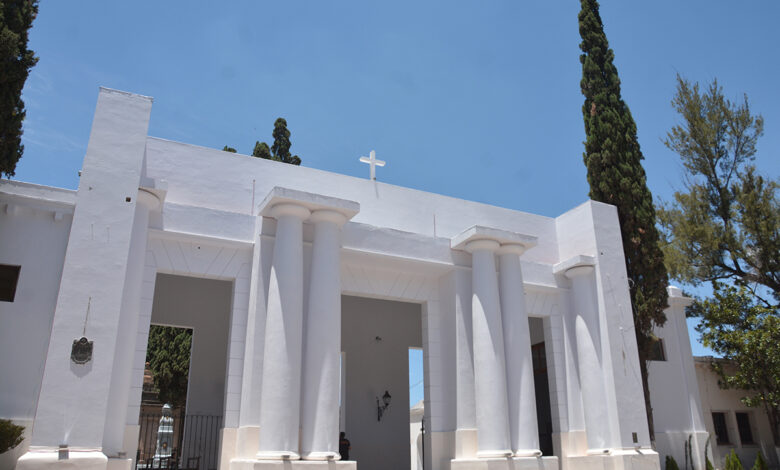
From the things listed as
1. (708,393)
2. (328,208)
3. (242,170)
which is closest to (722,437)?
(708,393)

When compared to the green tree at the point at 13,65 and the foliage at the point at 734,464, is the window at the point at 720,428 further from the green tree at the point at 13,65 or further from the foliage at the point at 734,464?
the green tree at the point at 13,65

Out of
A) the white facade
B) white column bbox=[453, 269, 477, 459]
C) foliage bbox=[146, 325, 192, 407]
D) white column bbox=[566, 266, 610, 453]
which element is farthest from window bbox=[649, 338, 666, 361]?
foliage bbox=[146, 325, 192, 407]

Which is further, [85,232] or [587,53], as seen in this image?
[587,53]

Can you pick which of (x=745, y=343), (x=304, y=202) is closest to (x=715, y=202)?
(x=745, y=343)

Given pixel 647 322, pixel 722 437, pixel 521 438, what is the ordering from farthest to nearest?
pixel 722 437 → pixel 647 322 → pixel 521 438

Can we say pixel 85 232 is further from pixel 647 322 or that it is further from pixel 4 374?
pixel 647 322

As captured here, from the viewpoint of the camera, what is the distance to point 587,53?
15781 mm

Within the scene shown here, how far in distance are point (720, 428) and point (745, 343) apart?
8.57 feet

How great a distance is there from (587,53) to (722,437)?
11.2m

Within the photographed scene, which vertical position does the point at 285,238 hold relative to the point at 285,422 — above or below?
above

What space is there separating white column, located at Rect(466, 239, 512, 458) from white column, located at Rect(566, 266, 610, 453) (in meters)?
2.13

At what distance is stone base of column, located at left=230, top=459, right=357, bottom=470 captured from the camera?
28.9ft

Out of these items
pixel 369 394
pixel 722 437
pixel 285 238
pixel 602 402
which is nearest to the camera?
pixel 285 238

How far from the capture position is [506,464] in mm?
10617
